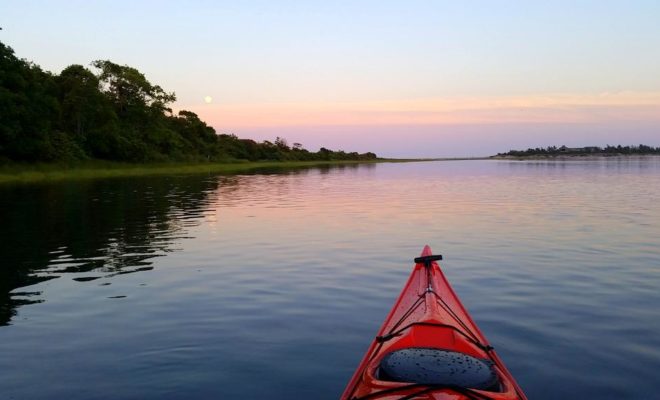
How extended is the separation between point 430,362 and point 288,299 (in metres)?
6.59

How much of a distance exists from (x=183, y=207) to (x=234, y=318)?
2177 cm

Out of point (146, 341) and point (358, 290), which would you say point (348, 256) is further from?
point (146, 341)

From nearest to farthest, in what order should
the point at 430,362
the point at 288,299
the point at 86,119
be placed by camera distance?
the point at 430,362 → the point at 288,299 → the point at 86,119

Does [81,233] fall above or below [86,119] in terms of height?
below

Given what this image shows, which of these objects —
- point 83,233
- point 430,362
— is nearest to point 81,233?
point 83,233

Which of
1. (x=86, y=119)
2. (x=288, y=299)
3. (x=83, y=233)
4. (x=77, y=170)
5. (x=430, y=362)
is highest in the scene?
(x=86, y=119)

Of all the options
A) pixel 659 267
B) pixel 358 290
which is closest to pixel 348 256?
pixel 358 290

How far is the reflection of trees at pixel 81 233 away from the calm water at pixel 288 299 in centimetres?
11

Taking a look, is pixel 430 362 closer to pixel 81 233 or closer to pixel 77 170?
pixel 81 233

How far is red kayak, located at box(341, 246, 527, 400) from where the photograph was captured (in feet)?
16.5

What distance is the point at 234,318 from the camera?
10383 millimetres

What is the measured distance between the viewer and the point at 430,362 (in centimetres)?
541

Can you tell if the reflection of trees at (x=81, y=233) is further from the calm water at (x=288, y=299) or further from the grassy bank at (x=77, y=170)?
the grassy bank at (x=77, y=170)

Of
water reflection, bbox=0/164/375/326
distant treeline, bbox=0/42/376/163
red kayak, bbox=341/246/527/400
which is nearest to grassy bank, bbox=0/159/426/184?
distant treeline, bbox=0/42/376/163
